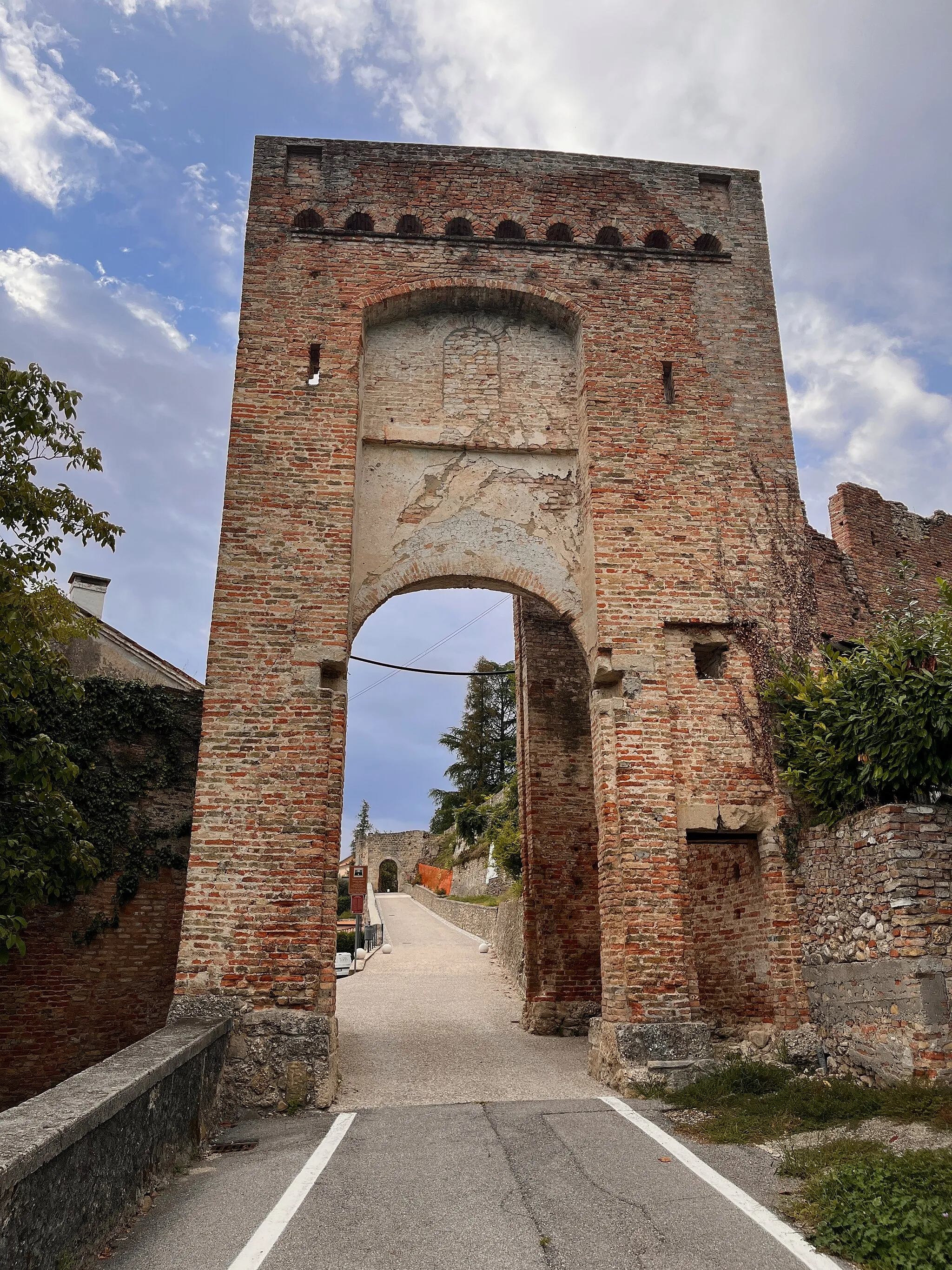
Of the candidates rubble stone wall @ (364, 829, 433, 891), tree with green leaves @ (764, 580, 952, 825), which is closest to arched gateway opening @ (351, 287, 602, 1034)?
tree with green leaves @ (764, 580, 952, 825)

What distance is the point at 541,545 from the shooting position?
10625 mm

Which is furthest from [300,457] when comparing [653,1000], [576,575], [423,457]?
[653,1000]

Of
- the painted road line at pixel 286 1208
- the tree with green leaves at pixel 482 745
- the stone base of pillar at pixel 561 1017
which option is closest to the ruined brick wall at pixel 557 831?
the stone base of pillar at pixel 561 1017

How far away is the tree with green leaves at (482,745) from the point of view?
42.5 meters

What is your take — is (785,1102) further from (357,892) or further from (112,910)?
(357,892)

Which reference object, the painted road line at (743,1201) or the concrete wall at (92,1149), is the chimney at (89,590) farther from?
the painted road line at (743,1201)

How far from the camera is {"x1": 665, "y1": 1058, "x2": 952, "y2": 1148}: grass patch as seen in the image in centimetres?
635

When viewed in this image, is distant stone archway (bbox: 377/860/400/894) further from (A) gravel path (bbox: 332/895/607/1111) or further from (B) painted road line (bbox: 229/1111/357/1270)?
(B) painted road line (bbox: 229/1111/357/1270)

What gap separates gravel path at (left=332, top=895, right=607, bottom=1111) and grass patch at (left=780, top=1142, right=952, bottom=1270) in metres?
3.22

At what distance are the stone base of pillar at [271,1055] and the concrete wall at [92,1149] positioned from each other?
1173mm

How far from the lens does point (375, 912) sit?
34.2 m

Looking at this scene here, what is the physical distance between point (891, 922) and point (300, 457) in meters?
7.37

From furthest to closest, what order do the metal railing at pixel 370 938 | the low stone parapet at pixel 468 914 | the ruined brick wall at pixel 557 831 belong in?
the low stone parapet at pixel 468 914, the metal railing at pixel 370 938, the ruined brick wall at pixel 557 831

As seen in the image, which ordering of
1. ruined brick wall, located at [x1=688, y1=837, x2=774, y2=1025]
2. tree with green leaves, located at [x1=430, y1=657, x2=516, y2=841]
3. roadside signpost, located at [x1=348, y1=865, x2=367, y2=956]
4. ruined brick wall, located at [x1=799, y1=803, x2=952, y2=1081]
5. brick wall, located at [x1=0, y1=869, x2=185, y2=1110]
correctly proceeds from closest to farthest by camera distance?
1. ruined brick wall, located at [x1=799, y1=803, x2=952, y2=1081]
2. brick wall, located at [x1=0, y1=869, x2=185, y2=1110]
3. ruined brick wall, located at [x1=688, y1=837, x2=774, y2=1025]
4. roadside signpost, located at [x1=348, y1=865, x2=367, y2=956]
5. tree with green leaves, located at [x1=430, y1=657, x2=516, y2=841]
